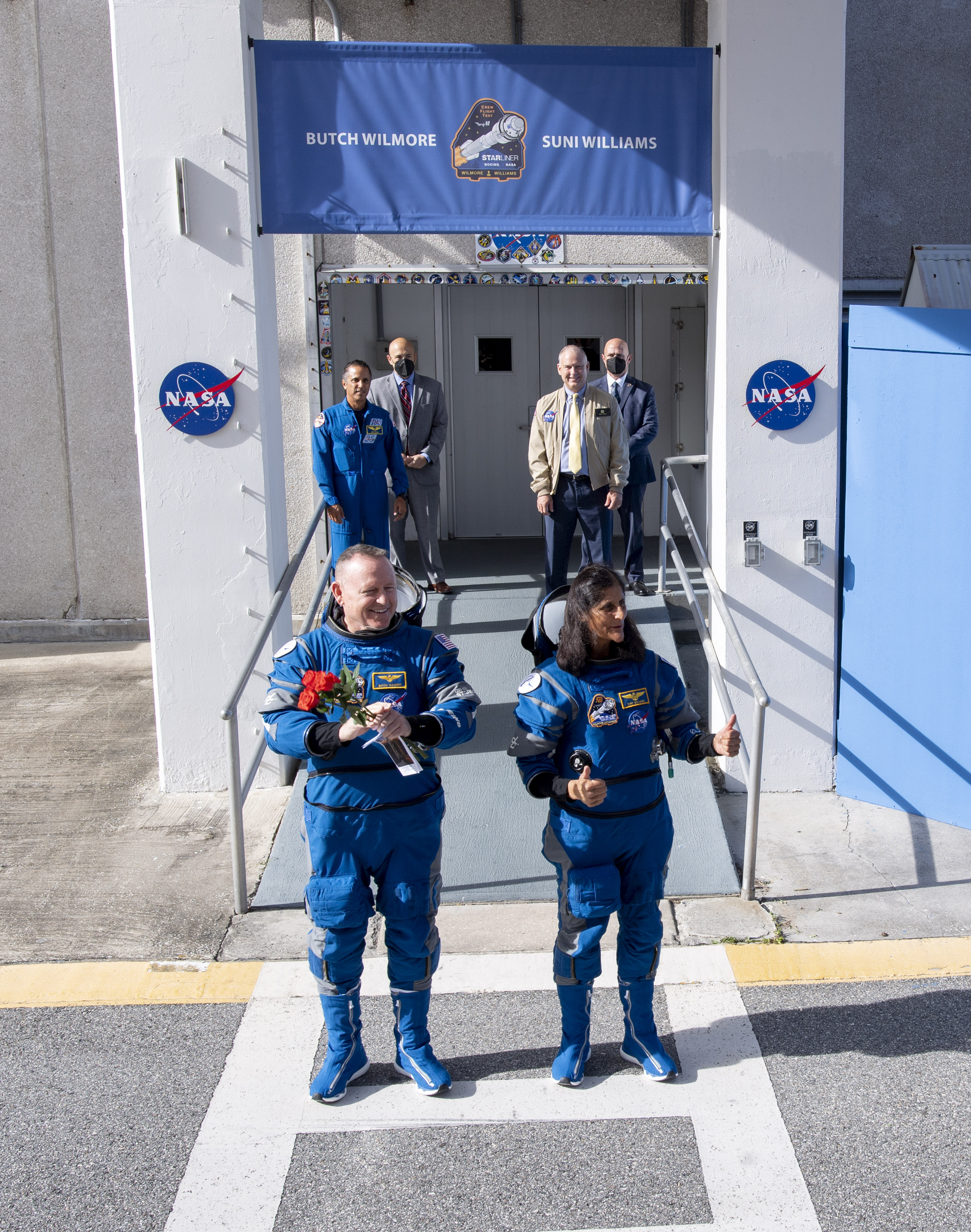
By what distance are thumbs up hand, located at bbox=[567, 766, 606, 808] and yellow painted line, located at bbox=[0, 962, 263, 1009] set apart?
1868 mm

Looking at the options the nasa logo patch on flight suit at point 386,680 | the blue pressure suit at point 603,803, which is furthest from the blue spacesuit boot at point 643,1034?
the nasa logo patch on flight suit at point 386,680

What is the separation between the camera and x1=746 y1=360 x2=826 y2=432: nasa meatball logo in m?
6.21

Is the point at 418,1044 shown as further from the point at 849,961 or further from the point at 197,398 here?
the point at 197,398

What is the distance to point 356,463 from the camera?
22.8 feet

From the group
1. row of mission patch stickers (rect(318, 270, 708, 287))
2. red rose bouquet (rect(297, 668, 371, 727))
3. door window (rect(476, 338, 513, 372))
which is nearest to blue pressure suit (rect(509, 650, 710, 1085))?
red rose bouquet (rect(297, 668, 371, 727))

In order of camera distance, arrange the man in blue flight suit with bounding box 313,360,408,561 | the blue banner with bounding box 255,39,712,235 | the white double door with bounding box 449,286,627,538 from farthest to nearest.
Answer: the white double door with bounding box 449,286,627,538 < the man in blue flight suit with bounding box 313,360,408,561 < the blue banner with bounding box 255,39,712,235

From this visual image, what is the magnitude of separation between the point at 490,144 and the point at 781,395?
2066 mm

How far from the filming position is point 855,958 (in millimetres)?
4836

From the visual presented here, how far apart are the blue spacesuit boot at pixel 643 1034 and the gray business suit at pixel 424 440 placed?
14.0 ft

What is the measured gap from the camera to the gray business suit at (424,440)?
309 inches

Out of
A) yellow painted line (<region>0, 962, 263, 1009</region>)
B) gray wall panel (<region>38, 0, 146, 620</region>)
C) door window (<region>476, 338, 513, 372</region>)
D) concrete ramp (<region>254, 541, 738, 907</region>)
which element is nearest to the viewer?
yellow painted line (<region>0, 962, 263, 1009</region>)

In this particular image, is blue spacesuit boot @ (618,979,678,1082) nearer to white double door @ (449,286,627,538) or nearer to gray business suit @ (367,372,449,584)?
gray business suit @ (367,372,449,584)

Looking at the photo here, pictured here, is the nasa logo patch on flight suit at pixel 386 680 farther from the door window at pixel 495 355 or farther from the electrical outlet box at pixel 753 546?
the door window at pixel 495 355

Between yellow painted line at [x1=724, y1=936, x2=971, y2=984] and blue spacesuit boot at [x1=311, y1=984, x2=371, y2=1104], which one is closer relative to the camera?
blue spacesuit boot at [x1=311, y1=984, x2=371, y2=1104]
